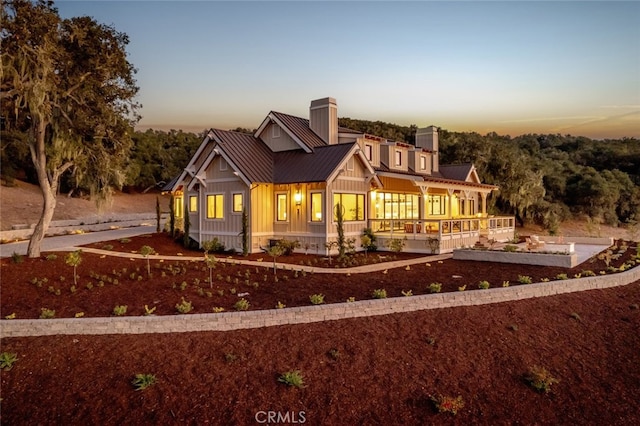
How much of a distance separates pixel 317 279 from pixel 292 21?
11.9m

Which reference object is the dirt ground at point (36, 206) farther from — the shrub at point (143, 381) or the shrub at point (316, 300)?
the shrub at point (143, 381)

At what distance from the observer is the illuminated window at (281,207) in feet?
67.9

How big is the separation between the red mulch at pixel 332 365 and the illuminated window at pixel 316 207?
7.87 metres

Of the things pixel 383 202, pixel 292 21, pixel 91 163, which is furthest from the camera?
pixel 383 202

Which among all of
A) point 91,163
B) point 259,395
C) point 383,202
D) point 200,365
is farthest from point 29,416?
point 383,202

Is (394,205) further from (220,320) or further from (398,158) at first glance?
(220,320)

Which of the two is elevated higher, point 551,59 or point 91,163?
point 551,59

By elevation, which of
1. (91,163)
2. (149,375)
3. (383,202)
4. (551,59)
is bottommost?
(149,375)

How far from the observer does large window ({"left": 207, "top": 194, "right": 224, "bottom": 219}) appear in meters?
21.2

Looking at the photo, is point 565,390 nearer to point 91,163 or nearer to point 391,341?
point 391,341

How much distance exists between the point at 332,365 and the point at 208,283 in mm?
6024

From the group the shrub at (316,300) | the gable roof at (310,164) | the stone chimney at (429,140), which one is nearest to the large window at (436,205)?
the stone chimney at (429,140)

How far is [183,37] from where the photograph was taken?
2014cm

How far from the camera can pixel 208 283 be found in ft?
42.3
